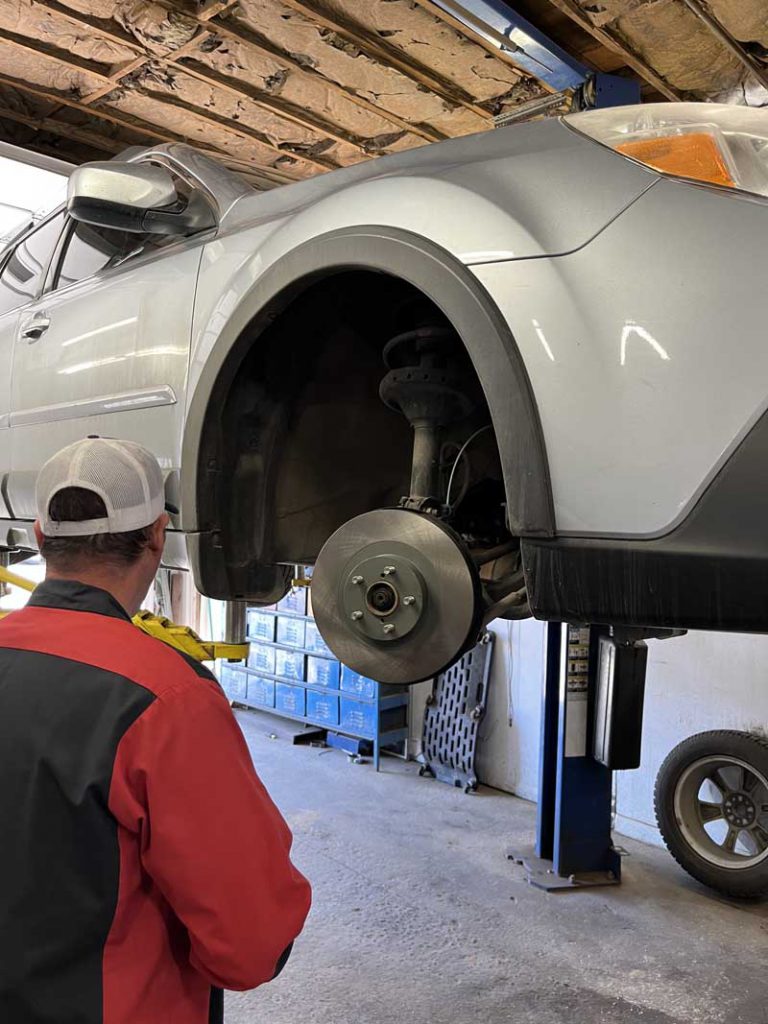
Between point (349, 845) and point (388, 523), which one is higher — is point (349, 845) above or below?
below

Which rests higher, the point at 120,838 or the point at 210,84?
the point at 210,84

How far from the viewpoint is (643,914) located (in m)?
3.65

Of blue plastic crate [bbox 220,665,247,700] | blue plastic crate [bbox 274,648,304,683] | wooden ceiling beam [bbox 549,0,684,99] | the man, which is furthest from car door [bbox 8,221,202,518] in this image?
blue plastic crate [bbox 220,665,247,700]

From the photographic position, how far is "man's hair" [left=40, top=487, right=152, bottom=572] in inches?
44.6

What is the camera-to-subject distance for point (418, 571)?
125 centimetres

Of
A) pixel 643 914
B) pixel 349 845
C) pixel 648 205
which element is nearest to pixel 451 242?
pixel 648 205

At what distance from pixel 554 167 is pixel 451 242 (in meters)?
0.18

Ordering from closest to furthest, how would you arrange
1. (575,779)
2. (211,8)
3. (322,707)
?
(211,8), (575,779), (322,707)

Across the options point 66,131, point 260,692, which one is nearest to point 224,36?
point 66,131

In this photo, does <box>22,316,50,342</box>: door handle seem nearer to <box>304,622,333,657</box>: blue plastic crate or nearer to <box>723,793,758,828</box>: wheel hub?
<box>723,793,758,828</box>: wheel hub

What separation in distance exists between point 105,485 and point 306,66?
262cm

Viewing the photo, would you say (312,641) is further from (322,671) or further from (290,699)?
(290,699)

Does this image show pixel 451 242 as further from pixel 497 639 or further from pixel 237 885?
pixel 497 639

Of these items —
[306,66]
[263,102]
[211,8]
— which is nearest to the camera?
[211,8]
